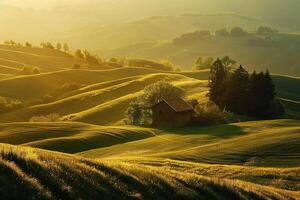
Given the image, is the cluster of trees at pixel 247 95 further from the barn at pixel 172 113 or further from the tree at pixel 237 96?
the barn at pixel 172 113

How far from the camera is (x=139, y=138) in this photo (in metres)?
83.8

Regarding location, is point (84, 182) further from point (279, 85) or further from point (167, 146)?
point (279, 85)

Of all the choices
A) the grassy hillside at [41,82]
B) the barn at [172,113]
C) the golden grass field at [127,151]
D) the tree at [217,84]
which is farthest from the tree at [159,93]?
the grassy hillside at [41,82]

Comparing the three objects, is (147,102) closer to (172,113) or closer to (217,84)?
(172,113)

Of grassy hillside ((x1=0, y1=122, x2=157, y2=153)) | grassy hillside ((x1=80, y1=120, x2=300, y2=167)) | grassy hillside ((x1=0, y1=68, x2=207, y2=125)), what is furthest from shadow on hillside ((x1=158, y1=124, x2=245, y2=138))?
grassy hillside ((x1=0, y1=68, x2=207, y2=125))

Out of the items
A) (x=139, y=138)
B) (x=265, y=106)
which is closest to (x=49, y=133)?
(x=139, y=138)

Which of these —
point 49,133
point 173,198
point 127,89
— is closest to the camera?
point 173,198

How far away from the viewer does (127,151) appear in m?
67.1

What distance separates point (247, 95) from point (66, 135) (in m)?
42.5

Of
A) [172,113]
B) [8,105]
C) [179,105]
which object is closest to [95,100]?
[8,105]

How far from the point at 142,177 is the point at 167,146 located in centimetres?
4675

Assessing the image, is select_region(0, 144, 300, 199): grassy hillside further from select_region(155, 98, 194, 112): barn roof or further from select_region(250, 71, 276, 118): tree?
select_region(250, 71, 276, 118): tree

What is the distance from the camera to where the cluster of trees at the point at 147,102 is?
108 metres

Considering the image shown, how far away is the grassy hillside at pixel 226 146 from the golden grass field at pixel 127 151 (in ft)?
0.36
